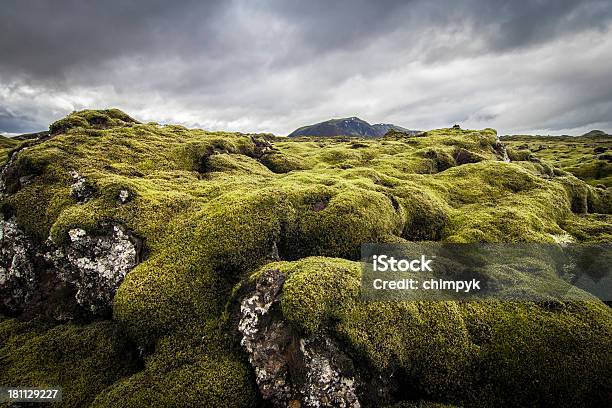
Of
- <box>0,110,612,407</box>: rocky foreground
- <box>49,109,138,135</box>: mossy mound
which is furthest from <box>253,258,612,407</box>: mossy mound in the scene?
<box>49,109,138,135</box>: mossy mound

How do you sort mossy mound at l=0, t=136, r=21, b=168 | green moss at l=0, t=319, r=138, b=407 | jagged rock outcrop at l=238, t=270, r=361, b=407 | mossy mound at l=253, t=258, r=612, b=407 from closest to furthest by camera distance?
jagged rock outcrop at l=238, t=270, r=361, b=407, mossy mound at l=253, t=258, r=612, b=407, green moss at l=0, t=319, r=138, b=407, mossy mound at l=0, t=136, r=21, b=168

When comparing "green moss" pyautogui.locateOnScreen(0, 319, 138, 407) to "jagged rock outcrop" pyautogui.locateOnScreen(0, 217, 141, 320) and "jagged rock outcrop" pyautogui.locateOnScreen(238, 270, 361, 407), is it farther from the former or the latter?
"jagged rock outcrop" pyautogui.locateOnScreen(238, 270, 361, 407)

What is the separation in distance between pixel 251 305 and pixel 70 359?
5908mm

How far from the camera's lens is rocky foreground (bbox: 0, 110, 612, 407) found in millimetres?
7582

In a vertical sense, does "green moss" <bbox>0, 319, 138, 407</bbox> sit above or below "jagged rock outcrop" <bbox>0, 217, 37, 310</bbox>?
below

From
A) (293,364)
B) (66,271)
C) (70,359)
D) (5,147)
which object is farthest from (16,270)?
(5,147)

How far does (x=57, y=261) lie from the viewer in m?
11.6

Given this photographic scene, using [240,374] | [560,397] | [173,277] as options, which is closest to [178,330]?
[173,277]

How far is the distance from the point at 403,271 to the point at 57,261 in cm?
1129

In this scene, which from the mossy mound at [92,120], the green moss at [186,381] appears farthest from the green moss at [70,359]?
the mossy mound at [92,120]

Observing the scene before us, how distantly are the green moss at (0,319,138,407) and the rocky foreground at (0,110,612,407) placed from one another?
0.14ft

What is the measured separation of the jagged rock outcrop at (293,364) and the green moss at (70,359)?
13.1ft

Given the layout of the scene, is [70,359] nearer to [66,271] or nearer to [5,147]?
[66,271]

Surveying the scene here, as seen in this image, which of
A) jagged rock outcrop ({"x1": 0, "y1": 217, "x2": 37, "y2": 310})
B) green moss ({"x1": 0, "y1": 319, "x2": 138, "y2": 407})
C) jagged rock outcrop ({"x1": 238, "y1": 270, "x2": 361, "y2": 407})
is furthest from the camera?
jagged rock outcrop ({"x1": 0, "y1": 217, "x2": 37, "y2": 310})
